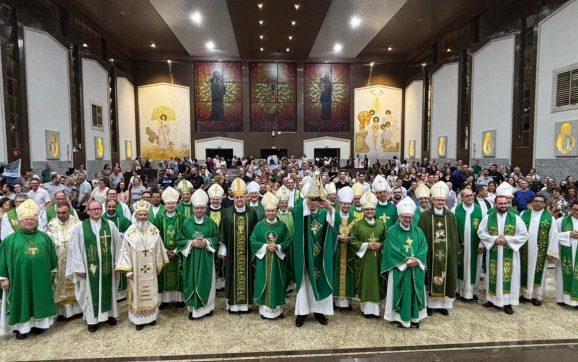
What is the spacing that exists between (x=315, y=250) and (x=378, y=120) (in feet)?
76.2

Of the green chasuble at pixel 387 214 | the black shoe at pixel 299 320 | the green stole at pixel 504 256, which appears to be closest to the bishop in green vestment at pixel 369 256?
the green chasuble at pixel 387 214

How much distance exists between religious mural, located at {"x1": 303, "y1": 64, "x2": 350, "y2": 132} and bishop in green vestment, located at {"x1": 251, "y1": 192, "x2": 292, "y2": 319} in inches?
876

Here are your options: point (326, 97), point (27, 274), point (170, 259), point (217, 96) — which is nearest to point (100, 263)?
point (27, 274)

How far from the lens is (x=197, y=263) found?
18.2ft

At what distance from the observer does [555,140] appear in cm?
1318

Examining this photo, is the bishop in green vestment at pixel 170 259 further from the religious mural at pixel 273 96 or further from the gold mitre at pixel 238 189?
the religious mural at pixel 273 96

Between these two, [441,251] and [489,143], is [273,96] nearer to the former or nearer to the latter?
[489,143]

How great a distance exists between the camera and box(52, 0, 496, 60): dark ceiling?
17328 mm

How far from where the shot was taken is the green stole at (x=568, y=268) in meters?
5.82

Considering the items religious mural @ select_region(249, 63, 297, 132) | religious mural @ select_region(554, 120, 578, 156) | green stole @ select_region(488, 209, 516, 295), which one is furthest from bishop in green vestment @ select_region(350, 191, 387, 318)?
religious mural @ select_region(249, 63, 297, 132)

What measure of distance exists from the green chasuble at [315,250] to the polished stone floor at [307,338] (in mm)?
627

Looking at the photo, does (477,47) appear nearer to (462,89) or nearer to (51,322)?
(462,89)

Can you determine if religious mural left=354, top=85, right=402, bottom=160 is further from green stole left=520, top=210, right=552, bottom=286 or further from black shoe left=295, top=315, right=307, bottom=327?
black shoe left=295, top=315, right=307, bottom=327

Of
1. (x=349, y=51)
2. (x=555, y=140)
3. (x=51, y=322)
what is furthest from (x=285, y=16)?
(x=51, y=322)
